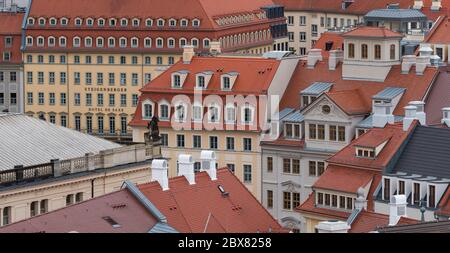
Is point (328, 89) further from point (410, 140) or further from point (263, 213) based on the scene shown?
point (263, 213)

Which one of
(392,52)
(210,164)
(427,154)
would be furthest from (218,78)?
(210,164)

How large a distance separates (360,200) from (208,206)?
43.9 ft

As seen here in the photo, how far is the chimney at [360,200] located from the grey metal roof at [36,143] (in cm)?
954

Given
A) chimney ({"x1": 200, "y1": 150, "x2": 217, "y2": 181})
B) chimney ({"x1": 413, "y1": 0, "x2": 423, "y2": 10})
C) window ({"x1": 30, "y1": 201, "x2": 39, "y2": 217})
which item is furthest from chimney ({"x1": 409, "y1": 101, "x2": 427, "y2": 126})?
chimney ({"x1": 413, "y1": 0, "x2": 423, "y2": 10})

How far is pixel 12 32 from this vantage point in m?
139

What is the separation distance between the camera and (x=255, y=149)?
85312 mm

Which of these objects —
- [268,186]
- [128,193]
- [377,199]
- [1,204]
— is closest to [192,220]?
[128,193]

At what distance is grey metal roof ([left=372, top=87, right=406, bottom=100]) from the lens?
8250 cm

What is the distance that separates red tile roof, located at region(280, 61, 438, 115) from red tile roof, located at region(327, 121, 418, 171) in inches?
426

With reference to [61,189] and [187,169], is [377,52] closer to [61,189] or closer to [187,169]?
[187,169]

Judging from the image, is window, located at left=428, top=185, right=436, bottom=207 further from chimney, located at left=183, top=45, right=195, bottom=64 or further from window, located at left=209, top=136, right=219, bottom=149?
chimney, located at left=183, top=45, right=195, bottom=64

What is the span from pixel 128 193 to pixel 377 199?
1936cm

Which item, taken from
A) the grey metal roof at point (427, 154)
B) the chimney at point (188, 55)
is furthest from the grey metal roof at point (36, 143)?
the chimney at point (188, 55)
